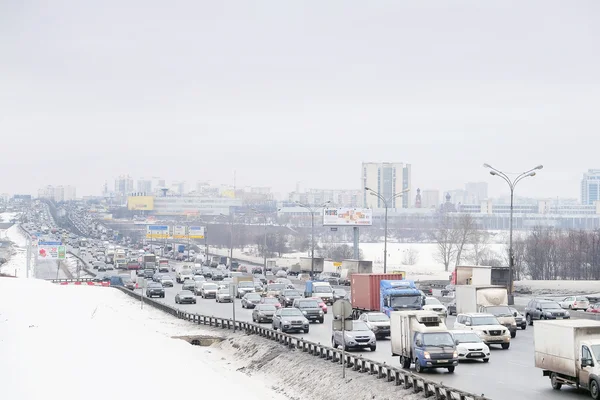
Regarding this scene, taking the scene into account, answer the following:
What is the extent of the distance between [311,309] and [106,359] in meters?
14.9

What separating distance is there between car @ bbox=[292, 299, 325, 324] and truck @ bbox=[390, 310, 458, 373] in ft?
68.5

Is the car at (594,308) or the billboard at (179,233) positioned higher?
the billboard at (179,233)

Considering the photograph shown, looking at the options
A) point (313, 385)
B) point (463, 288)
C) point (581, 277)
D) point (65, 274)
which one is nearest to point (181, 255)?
point (65, 274)

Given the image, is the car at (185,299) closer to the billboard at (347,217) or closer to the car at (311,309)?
the car at (311,309)

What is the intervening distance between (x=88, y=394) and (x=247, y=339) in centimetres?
1437

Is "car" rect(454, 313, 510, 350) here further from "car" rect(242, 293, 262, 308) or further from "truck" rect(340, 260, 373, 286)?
"truck" rect(340, 260, 373, 286)

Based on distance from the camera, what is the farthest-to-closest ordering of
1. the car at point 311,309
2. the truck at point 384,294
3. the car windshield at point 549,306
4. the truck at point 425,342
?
the car at point 311,309, the car windshield at point 549,306, the truck at point 384,294, the truck at point 425,342

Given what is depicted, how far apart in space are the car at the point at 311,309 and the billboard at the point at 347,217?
269ft

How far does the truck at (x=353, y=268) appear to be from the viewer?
9238 centimetres

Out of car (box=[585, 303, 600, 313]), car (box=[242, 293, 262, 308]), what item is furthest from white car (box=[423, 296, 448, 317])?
car (box=[242, 293, 262, 308])

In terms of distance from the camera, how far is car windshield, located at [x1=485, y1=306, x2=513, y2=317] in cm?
4416

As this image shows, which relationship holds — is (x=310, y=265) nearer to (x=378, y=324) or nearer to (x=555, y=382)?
(x=378, y=324)

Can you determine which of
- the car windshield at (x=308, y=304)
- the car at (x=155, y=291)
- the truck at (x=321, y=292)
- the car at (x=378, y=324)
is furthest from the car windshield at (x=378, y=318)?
the car at (x=155, y=291)

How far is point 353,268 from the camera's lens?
93.7 metres
